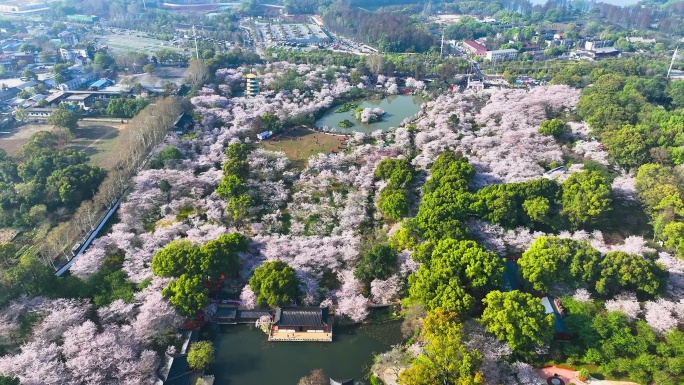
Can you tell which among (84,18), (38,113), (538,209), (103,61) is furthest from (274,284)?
(84,18)

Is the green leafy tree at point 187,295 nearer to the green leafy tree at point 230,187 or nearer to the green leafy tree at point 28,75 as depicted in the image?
the green leafy tree at point 230,187

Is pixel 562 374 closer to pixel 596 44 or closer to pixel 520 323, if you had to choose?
pixel 520 323

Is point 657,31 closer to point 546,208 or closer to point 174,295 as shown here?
point 546,208

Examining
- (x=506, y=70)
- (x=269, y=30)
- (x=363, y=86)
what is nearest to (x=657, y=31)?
(x=506, y=70)

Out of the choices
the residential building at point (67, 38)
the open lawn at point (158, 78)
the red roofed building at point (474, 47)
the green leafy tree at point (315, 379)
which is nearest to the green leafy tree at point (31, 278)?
the green leafy tree at point (315, 379)

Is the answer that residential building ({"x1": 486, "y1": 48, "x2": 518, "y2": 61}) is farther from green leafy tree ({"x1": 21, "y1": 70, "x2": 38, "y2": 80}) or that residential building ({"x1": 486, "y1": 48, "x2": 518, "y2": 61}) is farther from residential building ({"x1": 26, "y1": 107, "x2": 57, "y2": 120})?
green leafy tree ({"x1": 21, "y1": 70, "x2": 38, "y2": 80})

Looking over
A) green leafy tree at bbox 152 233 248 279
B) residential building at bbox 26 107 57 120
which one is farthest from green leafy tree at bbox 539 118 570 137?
residential building at bbox 26 107 57 120
